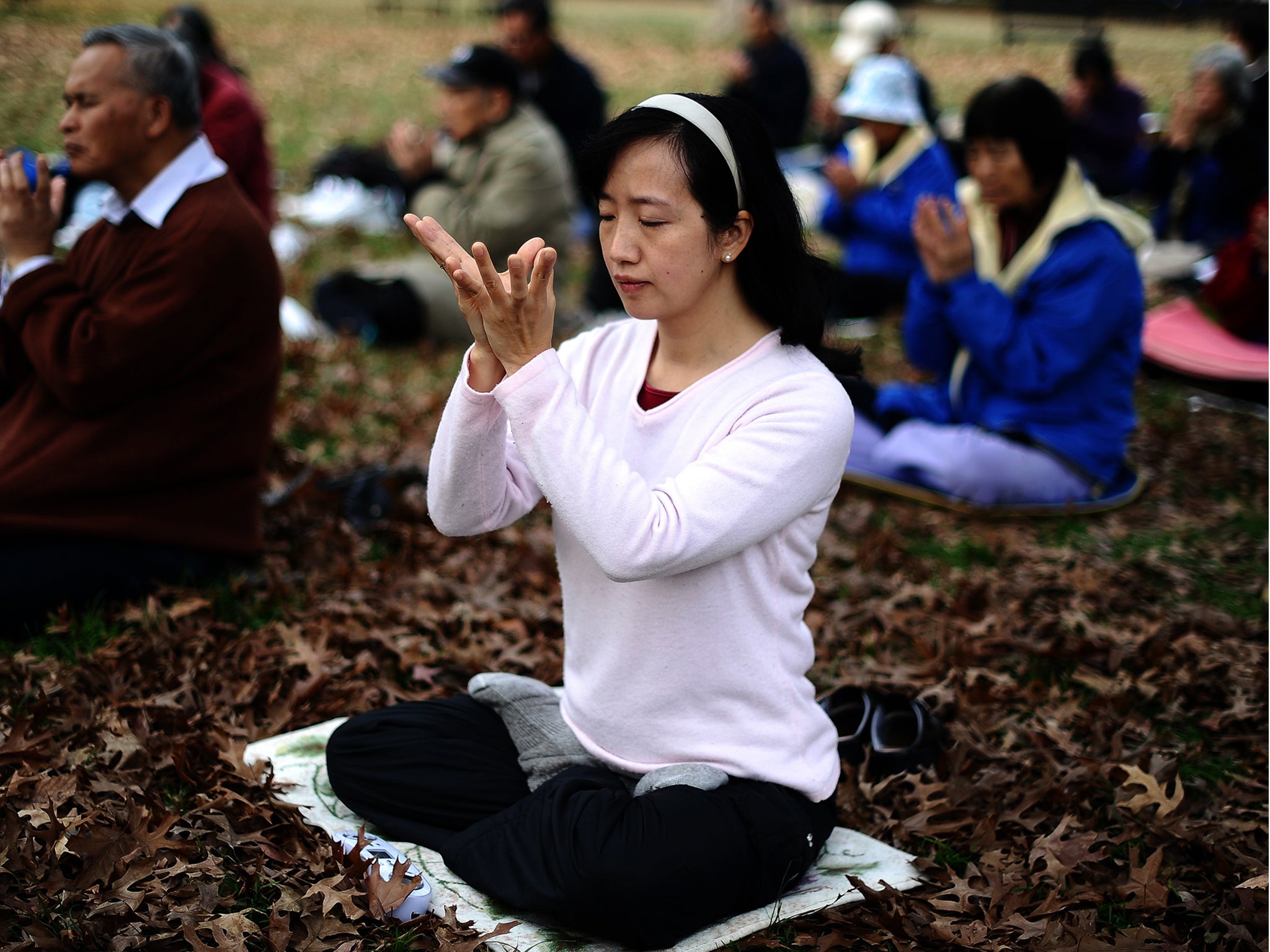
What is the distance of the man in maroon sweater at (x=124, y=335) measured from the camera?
3.85m

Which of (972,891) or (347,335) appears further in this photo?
(347,335)

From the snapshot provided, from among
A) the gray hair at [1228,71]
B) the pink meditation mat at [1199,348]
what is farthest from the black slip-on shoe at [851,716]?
the gray hair at [1228,71]

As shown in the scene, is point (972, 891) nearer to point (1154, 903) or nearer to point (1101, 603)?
point (1154, 903)

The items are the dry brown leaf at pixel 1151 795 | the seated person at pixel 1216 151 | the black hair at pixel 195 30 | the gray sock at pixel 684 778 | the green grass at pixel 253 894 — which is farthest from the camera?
the black hair at pixel 195 30

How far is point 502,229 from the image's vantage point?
7207 millimetres

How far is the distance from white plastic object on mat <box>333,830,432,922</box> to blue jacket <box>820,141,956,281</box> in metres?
5.64

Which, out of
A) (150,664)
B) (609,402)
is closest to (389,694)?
(150,664)

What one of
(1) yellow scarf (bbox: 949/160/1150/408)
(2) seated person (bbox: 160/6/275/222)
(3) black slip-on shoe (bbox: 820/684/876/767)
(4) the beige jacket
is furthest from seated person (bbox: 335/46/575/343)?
(3) black slip-on shoe (bbox: 820/684/876/767)

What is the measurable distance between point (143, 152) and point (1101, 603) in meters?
3.70

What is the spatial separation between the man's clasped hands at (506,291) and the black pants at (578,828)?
0.96 metres

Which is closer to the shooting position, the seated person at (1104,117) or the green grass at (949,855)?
the green grass at (949,855)

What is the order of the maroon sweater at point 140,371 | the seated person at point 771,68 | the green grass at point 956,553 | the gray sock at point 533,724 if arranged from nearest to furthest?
the gray sock at point 533,724
the maroon sweater at point 140,371
the green grass at point 956,553
the seated person at point 771,68

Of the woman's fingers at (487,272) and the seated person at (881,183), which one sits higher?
the woman's fingers at (487,272)

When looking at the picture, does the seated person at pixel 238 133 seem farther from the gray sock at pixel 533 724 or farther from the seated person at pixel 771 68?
the seated person at pixel 771 68
